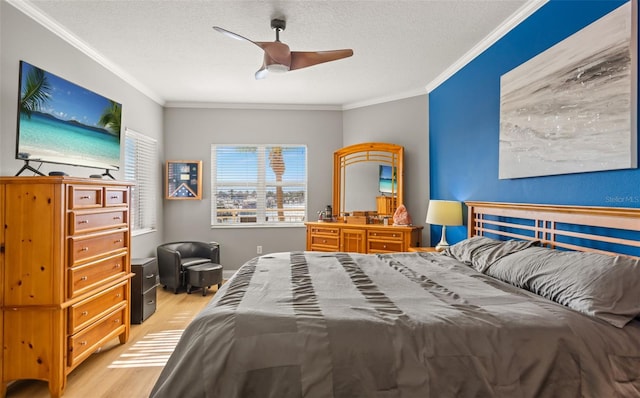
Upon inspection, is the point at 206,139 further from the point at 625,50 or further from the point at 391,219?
the point at 625,50

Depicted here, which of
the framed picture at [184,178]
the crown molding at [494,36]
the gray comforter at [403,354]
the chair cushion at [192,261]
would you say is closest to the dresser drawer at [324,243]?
the chair cushion at [192,261]

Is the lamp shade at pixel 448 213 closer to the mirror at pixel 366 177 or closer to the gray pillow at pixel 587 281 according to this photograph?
the mirror at pixel 366 177

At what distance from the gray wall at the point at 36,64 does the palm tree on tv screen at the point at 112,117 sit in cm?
14

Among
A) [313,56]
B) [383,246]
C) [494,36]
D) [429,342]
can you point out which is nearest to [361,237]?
[383,246]

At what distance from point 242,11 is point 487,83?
2.20 metres

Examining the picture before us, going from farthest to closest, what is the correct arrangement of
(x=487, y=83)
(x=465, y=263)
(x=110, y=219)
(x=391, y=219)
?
(x=391, y=219)
(x=487, y=83)
(x=110, y=219)
(x=465, y=263)

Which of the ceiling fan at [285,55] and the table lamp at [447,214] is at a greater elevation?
the ceiling fan at [285,55]

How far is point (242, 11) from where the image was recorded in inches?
107

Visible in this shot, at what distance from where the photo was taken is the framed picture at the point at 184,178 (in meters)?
5.35

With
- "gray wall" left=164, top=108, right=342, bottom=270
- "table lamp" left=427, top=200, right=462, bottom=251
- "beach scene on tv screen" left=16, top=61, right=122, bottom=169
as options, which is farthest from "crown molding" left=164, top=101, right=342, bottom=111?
"table lamp" left=427, top=200, right=462, bottom=251

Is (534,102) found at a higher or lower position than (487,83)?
lower

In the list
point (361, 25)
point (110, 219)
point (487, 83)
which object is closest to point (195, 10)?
point (361, 25)

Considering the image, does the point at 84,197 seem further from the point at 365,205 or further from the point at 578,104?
the point at 365,205

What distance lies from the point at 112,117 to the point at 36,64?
101cm
